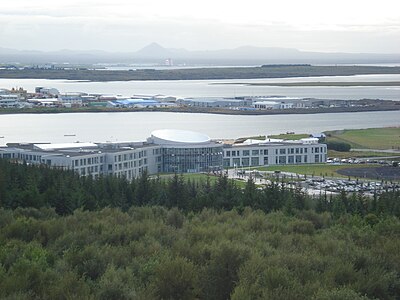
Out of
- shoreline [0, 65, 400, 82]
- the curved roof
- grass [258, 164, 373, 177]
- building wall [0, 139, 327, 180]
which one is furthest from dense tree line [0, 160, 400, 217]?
shoreline [0, 65, 400, 82]

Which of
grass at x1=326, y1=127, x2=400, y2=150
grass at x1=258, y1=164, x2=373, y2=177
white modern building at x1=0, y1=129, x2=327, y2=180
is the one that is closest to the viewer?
white modern building at x1=0, y1=129, x2=327, y2=180

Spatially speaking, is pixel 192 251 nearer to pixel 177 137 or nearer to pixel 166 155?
pixel 166 155

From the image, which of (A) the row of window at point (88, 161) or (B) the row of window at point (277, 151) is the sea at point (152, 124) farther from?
(A) the row of window at point (88, 161)

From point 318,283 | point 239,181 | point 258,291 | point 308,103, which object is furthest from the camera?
point 308,103

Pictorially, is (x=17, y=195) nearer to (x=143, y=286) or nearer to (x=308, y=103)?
(x=143, y=286)

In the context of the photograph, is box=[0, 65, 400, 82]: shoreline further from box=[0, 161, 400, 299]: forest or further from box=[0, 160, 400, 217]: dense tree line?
box=[0, 161, 400, 299]: forest

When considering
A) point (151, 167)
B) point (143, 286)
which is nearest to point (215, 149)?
point (151, 167)

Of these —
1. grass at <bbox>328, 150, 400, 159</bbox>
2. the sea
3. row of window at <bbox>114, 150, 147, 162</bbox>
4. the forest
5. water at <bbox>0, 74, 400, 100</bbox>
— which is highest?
the forest
